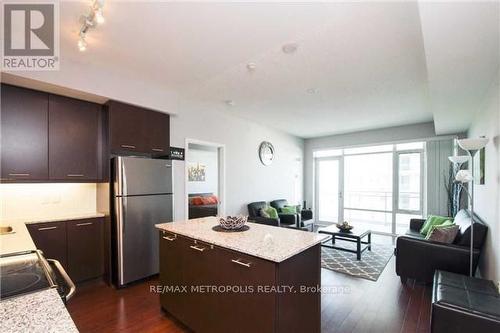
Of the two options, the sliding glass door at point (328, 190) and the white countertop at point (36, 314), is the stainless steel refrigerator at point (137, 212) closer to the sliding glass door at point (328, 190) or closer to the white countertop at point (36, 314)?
the white countertop at point (36, 314)

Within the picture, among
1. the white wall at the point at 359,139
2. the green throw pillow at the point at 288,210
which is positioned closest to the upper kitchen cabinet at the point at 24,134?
the green throw pillow at the point at 288,210

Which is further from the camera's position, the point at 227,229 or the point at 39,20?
the point at 227,229

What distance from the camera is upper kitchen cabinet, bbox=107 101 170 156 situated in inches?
117

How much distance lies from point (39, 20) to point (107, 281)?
2944mm

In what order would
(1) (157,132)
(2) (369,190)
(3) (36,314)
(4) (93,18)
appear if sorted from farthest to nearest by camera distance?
(2) (369,190) < (1) (157,132) < (4) (93,18) < (3) (36,314)

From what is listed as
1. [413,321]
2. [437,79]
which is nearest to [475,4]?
[437,79]

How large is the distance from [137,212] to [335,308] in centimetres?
263

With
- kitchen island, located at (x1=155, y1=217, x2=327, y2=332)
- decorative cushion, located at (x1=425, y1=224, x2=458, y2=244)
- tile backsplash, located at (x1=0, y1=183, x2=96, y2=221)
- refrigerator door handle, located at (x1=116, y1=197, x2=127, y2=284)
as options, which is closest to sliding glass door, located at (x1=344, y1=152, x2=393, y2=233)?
decorative cushion, located at (x1=425, y1=224, x2=458, y2=244)

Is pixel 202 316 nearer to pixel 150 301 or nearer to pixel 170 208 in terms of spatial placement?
pixel 150 301

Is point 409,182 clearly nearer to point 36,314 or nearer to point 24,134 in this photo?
point 36,314

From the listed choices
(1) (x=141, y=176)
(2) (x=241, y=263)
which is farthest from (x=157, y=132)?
(2) (x=241, y=263)

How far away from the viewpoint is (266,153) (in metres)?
5.83

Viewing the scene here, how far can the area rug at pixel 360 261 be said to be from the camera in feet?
11.3

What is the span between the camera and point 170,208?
3.44 metres
